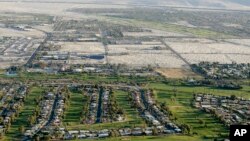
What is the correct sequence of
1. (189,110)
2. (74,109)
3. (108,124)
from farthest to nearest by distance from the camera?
(189,110) < (74,109) < (108,124)

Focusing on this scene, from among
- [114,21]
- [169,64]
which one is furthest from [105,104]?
[114,21]

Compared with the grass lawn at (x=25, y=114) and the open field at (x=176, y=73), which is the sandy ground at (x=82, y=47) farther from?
the grass lawn at (x=25, y=114)

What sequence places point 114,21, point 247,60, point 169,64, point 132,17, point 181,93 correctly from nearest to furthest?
1. point 181,93
2. point 169,64
3. point 247,60
4. point 114,21
5. point 132,17

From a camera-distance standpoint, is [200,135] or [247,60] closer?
[200,135]

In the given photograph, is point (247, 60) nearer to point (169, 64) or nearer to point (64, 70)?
point (169, 64)

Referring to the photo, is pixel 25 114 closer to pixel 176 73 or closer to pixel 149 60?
pixel 176 73

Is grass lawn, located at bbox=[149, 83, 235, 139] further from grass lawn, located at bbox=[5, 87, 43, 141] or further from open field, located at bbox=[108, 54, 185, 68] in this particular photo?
grass lawn, located at bbox=[5, 87, 43, 141]

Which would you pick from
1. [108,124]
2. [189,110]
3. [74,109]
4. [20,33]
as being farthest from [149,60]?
[20,33]
